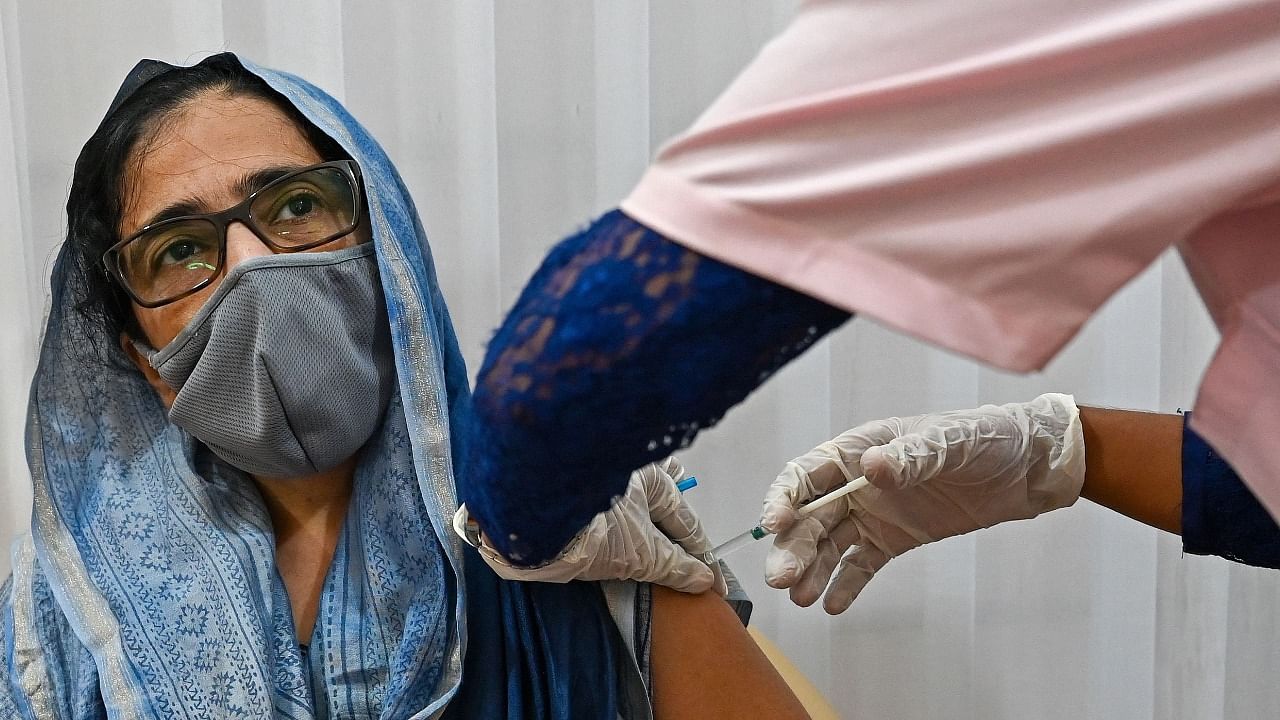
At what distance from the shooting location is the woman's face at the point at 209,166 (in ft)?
4.28

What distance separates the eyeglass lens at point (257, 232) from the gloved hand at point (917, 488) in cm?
62

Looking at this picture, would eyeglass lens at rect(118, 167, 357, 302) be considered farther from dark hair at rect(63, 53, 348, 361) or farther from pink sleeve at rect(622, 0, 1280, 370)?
pink sleeve at rect(622, 0, 1280, 370)

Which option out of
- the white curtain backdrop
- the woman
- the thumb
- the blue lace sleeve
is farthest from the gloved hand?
the blue lace sleeve

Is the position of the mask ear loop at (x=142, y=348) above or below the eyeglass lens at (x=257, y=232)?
below

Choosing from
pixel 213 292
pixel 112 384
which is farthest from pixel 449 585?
pixel 112 384

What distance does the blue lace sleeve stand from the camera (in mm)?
622

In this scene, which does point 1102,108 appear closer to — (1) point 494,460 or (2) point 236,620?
(1) point 494,460

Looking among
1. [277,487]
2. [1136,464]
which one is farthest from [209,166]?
[1136,464]

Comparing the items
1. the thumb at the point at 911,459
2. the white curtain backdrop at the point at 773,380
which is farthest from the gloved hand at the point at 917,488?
the white curtain backdrop at the point at 773,380

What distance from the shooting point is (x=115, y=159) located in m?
1.39

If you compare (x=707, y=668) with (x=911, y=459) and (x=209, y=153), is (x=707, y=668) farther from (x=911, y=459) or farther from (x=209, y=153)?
(x=209, y=153)

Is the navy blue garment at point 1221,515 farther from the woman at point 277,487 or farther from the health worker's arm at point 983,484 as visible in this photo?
the woman at point 277,487

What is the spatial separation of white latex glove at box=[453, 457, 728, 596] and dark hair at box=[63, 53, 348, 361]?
557mm

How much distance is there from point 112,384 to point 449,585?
543 mm
